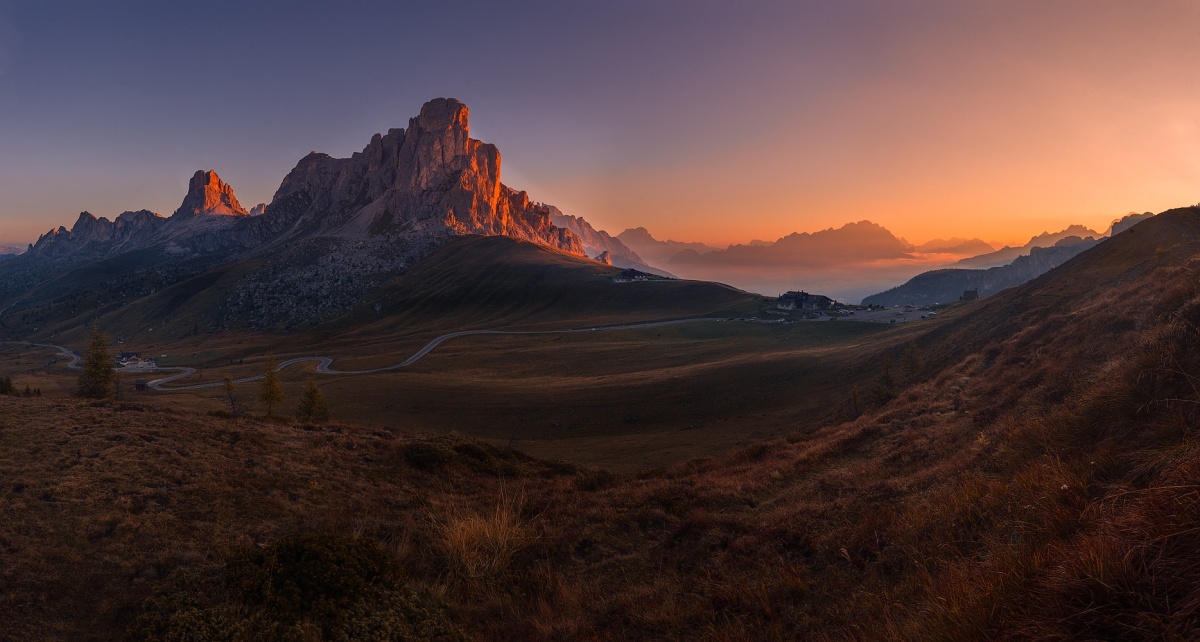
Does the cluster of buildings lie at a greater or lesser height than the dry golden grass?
lesser

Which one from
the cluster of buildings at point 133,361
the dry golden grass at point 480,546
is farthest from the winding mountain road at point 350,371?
the dry golden grass at point 480,546

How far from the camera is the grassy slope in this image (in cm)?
466

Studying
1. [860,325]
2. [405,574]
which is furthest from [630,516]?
[860,325]

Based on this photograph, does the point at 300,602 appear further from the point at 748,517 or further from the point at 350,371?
the point at 350,371

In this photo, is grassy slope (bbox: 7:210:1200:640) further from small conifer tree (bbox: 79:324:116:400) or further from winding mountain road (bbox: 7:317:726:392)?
winding mountain road (bbox: 7:317:726:392)

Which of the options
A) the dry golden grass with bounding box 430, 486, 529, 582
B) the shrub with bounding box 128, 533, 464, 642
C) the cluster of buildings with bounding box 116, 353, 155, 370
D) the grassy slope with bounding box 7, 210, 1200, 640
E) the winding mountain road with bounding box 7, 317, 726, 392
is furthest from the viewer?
the cluster of buildings with bounding box 116, 353, 155, 370

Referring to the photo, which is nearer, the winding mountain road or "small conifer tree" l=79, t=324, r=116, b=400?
"small conifer tree" l=79, t=324, r=116, b=400

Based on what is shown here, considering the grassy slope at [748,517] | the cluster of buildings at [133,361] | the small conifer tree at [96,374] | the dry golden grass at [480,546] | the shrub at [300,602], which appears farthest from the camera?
the cluster of buildings at [133,361]

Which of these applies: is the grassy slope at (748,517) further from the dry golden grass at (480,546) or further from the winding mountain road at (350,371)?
the winding mountain road at (350,371)

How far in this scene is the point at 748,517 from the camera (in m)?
12.0

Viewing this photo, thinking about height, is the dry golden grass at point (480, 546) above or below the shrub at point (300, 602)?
below

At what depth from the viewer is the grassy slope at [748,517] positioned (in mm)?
4664

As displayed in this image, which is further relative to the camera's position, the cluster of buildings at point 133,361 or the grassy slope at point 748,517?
the cluster of buildings at point 133,361

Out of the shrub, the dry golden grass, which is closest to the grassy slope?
the dry golden grass
